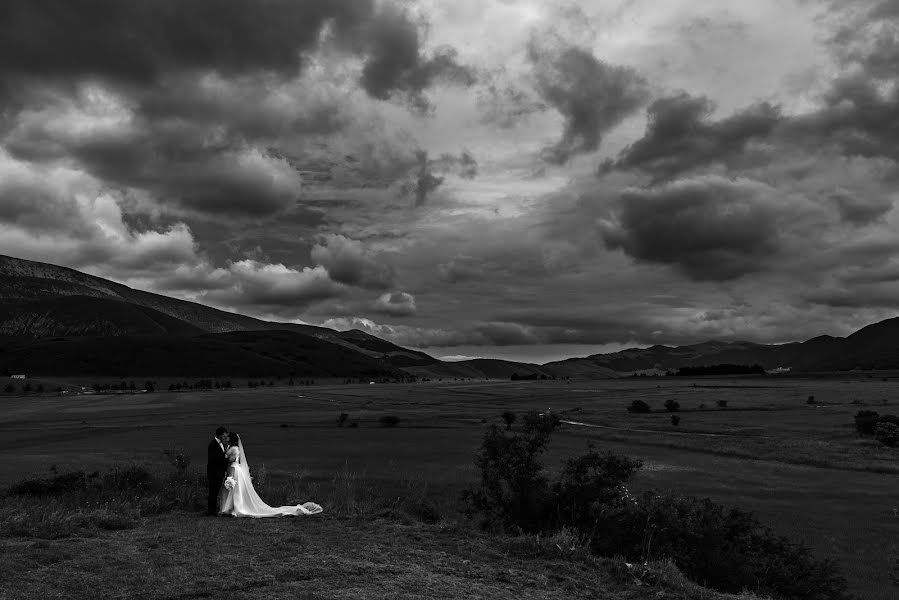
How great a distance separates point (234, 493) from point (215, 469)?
1042 mm

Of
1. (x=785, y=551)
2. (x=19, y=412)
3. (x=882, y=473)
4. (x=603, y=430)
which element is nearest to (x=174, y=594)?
(x=785, y=551)

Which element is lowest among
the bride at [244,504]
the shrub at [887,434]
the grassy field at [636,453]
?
the grassy field at [636,453]

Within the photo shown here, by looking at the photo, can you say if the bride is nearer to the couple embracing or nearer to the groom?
the couple embracing

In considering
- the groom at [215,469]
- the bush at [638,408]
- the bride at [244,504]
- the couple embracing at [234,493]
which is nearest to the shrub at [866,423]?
the bush at [638,408]

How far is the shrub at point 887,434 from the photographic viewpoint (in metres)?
56.3

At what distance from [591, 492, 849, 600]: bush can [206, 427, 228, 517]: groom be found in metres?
10.8

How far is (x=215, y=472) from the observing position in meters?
19.7

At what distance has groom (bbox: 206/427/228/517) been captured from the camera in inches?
765

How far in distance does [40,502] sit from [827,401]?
127 m

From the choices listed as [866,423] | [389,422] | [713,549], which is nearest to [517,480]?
[713,549]

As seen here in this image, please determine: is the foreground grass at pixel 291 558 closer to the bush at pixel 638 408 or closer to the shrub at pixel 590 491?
the shrub at pixel 590 491

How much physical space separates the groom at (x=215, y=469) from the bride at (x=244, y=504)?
0.87ft

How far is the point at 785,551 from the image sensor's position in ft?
68.6

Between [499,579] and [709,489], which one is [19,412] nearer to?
[709,489]
